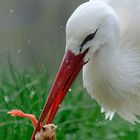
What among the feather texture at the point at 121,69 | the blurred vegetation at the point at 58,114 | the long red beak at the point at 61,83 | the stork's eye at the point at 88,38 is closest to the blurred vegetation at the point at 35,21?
the blurred vegetation at the point at 58,114

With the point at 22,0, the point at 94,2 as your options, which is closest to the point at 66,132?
the point at 94,2

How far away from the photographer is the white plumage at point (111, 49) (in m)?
5.01

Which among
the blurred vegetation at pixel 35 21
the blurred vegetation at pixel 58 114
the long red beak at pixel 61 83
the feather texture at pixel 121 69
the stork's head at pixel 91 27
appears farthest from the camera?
the blurred vegetation at pixel 35 21

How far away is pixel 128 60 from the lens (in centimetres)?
535

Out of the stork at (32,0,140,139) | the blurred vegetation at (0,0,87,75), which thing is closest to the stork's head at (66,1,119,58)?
the stork at (32,0,140,139)

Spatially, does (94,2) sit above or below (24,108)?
above

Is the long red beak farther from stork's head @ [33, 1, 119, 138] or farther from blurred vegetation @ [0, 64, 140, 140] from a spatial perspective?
blurred vegetation @ [0, 64, 140, 140]

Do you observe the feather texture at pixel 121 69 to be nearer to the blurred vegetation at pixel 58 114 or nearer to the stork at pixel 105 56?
the stork at pixel 105 56

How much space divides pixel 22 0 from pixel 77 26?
8308 mm

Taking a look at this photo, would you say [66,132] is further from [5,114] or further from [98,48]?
[98,48]

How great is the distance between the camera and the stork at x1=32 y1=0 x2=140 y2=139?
16.5 ft

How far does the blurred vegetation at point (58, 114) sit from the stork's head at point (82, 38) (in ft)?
3.34

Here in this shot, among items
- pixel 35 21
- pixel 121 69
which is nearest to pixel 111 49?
pixel 121 69

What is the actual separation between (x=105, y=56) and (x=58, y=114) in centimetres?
136
